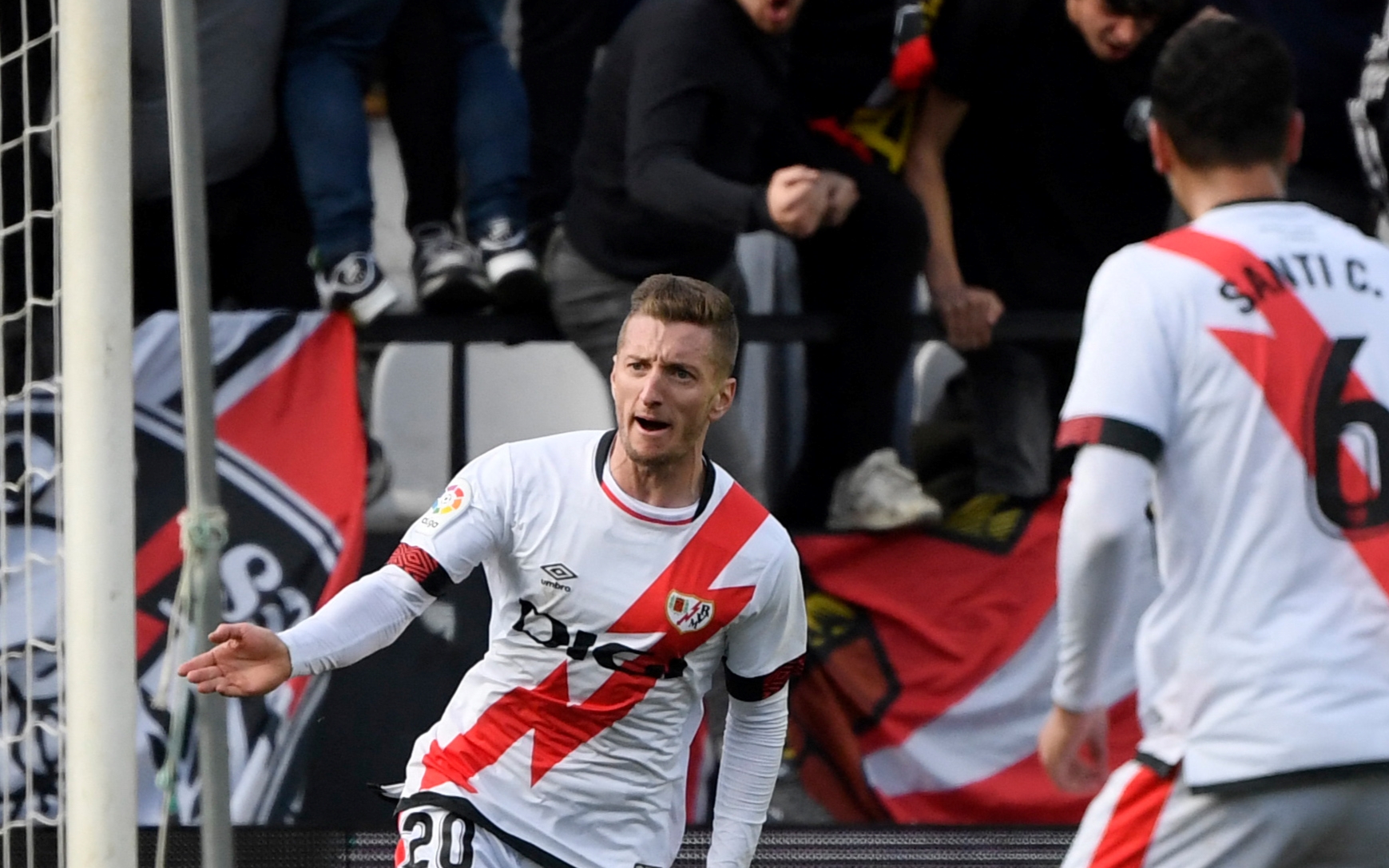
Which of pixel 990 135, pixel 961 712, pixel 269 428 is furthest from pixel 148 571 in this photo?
pixel 990 135

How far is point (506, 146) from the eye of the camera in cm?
538

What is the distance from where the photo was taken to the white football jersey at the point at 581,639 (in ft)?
12.6

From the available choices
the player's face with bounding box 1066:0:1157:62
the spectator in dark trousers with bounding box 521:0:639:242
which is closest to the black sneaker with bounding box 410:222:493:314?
the spectator in dark trousers with bounding box 521:0:639:242

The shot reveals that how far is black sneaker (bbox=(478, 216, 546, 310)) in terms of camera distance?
17.3 ft

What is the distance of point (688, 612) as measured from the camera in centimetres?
387

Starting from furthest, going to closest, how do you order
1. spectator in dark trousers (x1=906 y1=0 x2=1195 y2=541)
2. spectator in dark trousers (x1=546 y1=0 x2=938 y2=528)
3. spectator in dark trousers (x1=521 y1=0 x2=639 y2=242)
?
1. spectator in dark trousers (x1=521 y1=0 x2=639 y2=242)
2. spectator in dark trousers (x1=906 y1=0 x2=1195 y2=541)
3. spectator in dark trousers (x1=546 y1=0 x2=938 y2=528)

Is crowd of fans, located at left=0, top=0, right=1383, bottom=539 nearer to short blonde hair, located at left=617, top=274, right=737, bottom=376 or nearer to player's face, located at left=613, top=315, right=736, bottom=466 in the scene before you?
short blonde hair, located at left=617, top=274, right=737, bottom=376

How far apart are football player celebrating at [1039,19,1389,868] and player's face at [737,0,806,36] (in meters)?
2.19

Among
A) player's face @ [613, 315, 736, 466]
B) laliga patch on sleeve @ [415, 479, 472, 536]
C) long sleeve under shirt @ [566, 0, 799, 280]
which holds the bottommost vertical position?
laliga patch on sleeve @ [415, 479, 472, 536]

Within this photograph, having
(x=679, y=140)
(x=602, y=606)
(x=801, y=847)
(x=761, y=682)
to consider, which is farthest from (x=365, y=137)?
(x=801, y=847)

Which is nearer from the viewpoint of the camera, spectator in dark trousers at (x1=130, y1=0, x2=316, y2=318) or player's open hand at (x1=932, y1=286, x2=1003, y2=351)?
spectator in dark trousers at (x1=130, y1=0, x2=316, y2=318)

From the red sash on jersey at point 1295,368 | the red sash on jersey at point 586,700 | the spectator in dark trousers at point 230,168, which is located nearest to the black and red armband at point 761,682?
the red sash on jersey at point 586,700

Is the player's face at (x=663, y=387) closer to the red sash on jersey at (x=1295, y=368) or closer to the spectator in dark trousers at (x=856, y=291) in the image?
the red sash on jersey at (x=1295, y=368)

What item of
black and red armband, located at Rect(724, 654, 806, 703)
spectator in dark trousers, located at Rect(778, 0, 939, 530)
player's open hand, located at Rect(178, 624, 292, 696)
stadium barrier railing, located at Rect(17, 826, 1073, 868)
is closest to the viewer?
player's open hand, located at Rect(178, 624, 292, 696)
